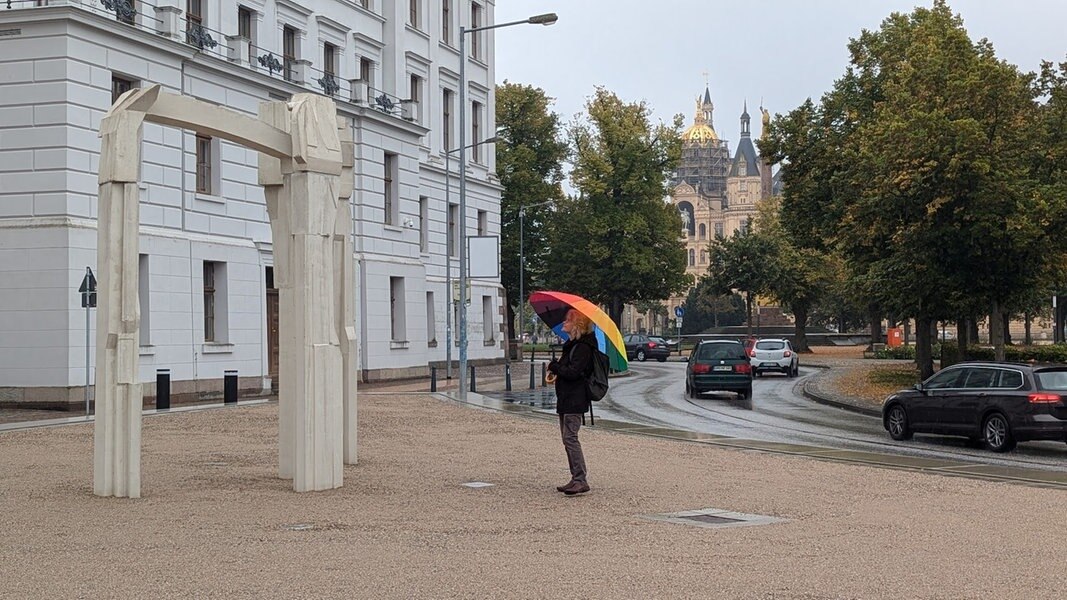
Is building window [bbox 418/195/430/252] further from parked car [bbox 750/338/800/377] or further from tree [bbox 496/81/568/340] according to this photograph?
tree [bbox 496/81/568/340]

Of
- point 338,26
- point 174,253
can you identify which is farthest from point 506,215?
point 174,253

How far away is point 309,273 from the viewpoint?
45.7 ft

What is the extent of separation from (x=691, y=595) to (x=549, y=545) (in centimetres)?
214

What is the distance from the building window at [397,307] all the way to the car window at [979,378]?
25839 mm

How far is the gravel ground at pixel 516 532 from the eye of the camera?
842cm

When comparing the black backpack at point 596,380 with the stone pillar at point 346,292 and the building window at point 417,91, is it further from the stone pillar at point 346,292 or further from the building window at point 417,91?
the building window at point 417,91

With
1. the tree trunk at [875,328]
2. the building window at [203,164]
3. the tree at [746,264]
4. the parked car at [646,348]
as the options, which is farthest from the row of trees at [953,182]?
the tree at [746,264]

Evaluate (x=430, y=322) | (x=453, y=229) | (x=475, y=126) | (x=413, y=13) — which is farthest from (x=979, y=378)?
(x=475, y=126)

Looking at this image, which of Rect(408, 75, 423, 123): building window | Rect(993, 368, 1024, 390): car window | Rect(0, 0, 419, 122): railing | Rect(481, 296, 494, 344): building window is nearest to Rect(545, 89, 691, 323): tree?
Rect(481, 296, 494, 344): building window

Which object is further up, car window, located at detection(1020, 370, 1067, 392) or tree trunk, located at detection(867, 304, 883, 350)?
tree trunk, located at detection(867, 304, 883, 350)

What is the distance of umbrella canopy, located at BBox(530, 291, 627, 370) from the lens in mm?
13664

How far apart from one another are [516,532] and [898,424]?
13.1 meters

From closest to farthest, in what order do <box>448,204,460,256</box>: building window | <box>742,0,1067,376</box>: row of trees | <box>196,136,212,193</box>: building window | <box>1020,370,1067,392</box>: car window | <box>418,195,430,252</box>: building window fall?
<box>1020,370,1067,392</box>: car window < <box>742,0,1067,376</box>: row of trees < <box>196,136,212,193</box>: building window < <box>418,195,430,252</box>: building window < <box>448,204,460,256</box>: building window

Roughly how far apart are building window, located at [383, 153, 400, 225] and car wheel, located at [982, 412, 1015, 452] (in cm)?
2713
